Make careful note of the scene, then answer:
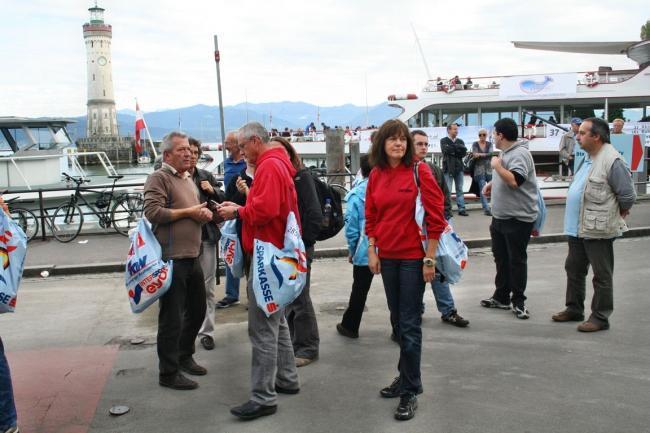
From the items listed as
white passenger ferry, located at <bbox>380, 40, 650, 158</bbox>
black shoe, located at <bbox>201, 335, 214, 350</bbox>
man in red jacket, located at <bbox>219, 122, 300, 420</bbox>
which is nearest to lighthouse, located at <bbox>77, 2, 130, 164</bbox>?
white passenger ferry, located at <bbox>380, 40, 650, 158</bbox>

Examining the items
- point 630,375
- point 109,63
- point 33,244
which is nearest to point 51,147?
point 33,244

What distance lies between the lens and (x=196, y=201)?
484cm

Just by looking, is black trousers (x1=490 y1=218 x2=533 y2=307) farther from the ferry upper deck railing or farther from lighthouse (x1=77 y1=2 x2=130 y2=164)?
lighthouse (x1=77 y1=2 x2=130 y2=164)

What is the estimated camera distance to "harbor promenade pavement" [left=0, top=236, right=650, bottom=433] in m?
4.08

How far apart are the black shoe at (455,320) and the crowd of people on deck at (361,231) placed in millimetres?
14

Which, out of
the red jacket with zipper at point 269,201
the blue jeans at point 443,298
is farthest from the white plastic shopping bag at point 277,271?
the blue jeans at point 443,298

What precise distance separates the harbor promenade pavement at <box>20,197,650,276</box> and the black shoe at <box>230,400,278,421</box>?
19.0 ft

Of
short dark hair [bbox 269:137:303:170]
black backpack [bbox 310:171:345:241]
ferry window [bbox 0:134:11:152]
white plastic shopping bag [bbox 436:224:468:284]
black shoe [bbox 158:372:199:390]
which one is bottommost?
black shoe [bbox 158:372:199:390]

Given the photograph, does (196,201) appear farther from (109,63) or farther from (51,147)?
(109,63)

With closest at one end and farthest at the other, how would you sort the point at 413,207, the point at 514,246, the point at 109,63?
the point at 413,207 → the point at 514,246 → the point at 109,63

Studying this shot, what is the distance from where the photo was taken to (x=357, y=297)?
19.1 ft

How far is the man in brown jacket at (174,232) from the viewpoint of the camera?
180 inches

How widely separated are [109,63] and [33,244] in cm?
10676

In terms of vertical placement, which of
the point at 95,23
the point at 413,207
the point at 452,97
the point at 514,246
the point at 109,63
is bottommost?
the point at 514,246
